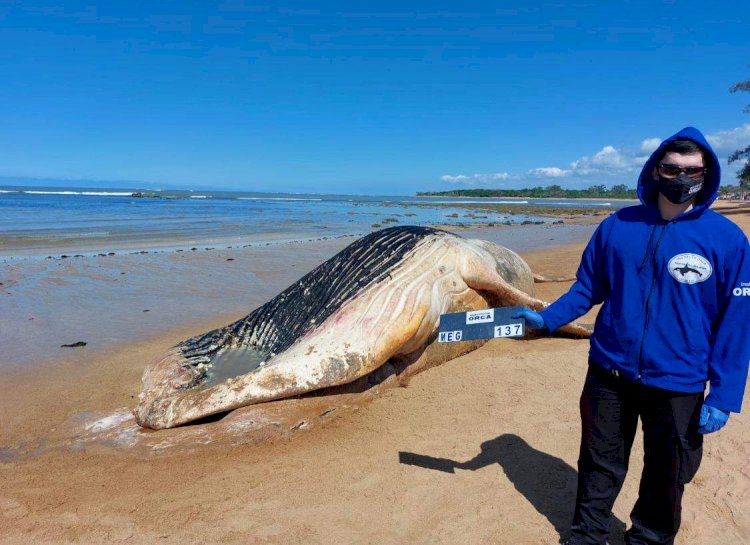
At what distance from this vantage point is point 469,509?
10.3 ft

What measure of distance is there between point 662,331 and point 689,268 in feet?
1.01

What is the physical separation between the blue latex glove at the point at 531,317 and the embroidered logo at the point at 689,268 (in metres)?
0.66

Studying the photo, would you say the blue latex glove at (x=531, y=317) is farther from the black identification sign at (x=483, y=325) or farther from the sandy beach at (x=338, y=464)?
the sandy beach at (x=338, y=464)

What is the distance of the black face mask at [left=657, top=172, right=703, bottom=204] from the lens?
7.75ft

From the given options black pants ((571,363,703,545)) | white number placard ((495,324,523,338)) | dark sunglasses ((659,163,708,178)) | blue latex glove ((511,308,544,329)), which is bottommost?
black pants ((571,363,703,545))

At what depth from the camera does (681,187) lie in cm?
237

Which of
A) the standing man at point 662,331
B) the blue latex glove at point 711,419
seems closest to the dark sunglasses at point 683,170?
the standing man at point 662,331

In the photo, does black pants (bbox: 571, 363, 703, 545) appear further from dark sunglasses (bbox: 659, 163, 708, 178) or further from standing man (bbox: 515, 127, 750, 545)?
dark sunglasses (bbox: 659, 163, 708, 178)

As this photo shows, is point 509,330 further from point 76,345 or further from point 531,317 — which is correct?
point 76,345

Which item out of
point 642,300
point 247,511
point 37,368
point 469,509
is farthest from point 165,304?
point 642,300

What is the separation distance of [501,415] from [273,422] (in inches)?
73.3

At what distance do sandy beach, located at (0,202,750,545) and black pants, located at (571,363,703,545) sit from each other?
0.27 meters

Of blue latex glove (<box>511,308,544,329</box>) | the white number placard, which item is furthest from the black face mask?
the white number placard

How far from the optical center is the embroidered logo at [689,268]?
2.30 metres
